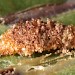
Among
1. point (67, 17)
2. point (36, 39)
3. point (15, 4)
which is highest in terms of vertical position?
point (15, 4)

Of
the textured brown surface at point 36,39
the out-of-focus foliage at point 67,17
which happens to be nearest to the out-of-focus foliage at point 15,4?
the out-of-focus foliage at point 67,17

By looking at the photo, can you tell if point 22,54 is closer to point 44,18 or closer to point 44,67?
point 44,67

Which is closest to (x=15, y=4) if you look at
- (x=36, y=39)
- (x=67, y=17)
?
(x=67, y=17)

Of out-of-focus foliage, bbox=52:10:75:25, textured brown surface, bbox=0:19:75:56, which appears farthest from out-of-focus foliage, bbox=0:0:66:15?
textured brown surface, bbox=0:19:75:56

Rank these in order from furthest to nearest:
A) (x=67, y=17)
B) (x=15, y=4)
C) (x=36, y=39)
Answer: (x=15, y=4) < (x=67, y=17) < (x=36, y=39)

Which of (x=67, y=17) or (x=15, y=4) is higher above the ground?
(x=15, y=4)

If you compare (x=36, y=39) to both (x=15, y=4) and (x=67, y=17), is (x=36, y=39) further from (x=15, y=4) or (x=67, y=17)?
(x=15, y=4)

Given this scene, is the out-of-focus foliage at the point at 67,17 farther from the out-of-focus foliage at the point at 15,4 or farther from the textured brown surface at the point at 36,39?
the out-of-focus foliage at the point at 15,4

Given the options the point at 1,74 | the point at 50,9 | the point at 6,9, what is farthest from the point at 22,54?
the point at 6,9

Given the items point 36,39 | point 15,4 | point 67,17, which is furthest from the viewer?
point 15,4

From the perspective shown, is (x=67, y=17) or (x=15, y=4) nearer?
(x=67, y=17)
